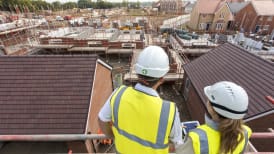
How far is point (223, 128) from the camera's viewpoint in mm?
1451

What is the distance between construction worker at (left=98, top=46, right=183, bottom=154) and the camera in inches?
54.8

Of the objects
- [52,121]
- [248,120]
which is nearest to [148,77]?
[52,121]

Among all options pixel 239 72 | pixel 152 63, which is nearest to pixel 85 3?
pixel 239 72

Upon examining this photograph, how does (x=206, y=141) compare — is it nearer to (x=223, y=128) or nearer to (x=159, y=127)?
(x=223, y=128)

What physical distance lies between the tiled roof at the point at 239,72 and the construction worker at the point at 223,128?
528cm

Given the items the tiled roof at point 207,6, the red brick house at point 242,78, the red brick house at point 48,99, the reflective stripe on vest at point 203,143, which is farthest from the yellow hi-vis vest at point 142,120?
the tiled roof at point 207,6

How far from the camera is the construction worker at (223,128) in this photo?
144 centimetres

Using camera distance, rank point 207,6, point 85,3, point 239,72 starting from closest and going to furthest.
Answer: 1. point 239,72
2. point 207,6
3. point 85,3

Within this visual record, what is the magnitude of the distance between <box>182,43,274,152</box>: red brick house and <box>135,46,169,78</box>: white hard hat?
5.77 metres

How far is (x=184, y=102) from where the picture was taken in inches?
431

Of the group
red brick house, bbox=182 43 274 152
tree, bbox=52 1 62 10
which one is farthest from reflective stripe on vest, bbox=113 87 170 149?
tree, bbox=52 1 62 10

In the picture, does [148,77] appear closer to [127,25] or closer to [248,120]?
[248,120]

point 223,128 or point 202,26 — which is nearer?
point 223,128

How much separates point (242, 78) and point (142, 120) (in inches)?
301
